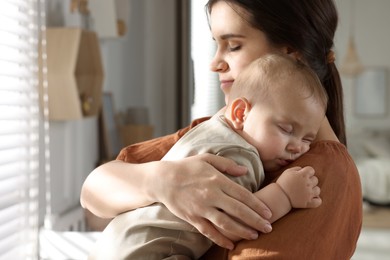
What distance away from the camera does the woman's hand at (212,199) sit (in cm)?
103

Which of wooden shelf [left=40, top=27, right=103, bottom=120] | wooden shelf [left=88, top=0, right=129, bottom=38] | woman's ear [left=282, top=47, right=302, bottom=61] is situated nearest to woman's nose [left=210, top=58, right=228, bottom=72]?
woman's ear [left=282, top=47, right=302, bottom=61]

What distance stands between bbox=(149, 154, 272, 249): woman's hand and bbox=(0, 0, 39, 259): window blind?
1.11 metres

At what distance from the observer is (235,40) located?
1303 mm

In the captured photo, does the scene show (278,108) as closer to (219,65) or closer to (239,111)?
(239,111)

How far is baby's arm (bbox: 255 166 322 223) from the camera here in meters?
1.04

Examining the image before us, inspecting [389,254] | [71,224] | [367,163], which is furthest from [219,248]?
[367,163]

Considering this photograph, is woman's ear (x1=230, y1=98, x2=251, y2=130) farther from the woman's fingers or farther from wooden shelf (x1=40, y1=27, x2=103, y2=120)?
wooden shelf (x1=40, y1=27, x2=103, y2=120)

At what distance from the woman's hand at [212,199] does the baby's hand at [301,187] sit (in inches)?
2.0

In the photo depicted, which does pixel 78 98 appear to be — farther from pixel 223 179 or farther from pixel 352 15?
pixel 352 15

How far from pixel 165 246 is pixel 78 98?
4.80 ft

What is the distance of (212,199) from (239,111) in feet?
0.66

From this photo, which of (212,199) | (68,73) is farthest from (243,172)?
(68,73)

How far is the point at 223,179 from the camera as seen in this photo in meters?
1.05

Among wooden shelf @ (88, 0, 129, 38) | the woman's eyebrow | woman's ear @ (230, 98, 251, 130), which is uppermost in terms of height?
wooden shelf @ (88, 0, 129, 38)
